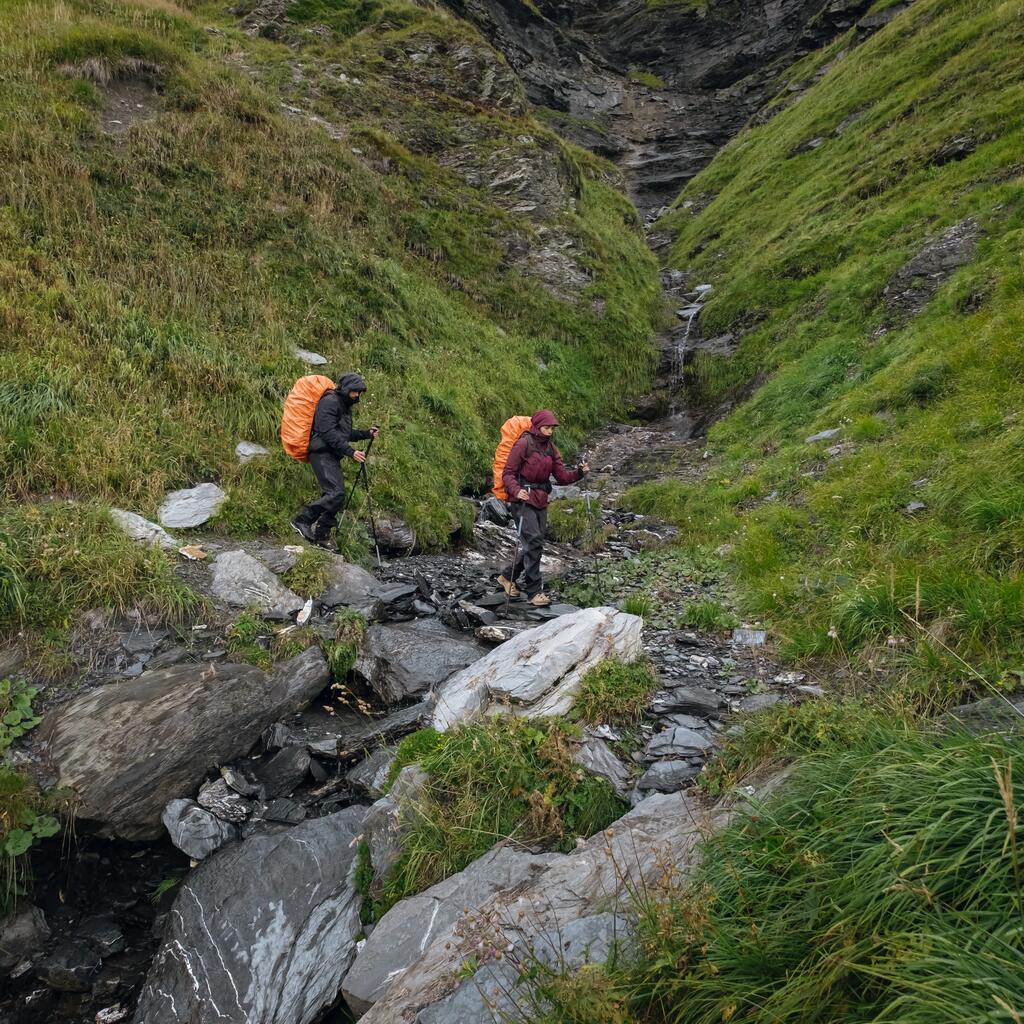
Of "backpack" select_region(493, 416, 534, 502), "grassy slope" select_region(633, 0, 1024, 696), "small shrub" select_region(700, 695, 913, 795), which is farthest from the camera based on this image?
"backpack" select_region(493, 416, 534, 502)

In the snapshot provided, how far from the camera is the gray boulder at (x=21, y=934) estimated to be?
445 centimetres

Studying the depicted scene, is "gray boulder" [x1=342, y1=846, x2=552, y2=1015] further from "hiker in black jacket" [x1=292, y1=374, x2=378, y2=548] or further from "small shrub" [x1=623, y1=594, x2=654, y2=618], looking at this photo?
"hiker in black jacket" [x1=292, y1=374, x2=378, y2=548]

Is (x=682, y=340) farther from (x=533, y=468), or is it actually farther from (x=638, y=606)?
(x=638, y=606)

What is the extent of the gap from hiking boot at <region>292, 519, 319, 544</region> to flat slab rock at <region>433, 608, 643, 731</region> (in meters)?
3.81

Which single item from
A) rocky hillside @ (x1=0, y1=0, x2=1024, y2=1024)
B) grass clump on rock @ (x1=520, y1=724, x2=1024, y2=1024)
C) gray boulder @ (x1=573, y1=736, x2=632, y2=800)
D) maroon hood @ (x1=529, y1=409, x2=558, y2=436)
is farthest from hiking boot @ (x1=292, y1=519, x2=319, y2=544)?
grass clump on rock @ (x1=520, y1=724, x2=1024, y2=1024)

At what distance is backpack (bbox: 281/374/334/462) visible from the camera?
357 inches

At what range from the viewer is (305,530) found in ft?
29.9

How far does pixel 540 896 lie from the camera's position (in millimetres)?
3580

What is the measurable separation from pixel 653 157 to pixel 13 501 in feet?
192

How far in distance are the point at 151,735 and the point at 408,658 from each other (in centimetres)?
258

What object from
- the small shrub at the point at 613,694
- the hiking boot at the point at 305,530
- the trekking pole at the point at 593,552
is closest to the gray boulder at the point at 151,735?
the hiking boot at the point at 305,530

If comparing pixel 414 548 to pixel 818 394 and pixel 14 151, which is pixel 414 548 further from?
pixel 14 151

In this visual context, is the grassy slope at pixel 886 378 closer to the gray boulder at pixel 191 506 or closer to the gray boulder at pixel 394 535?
the gray boulder at pixel 394 535

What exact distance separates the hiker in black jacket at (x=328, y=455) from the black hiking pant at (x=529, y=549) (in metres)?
2.63
